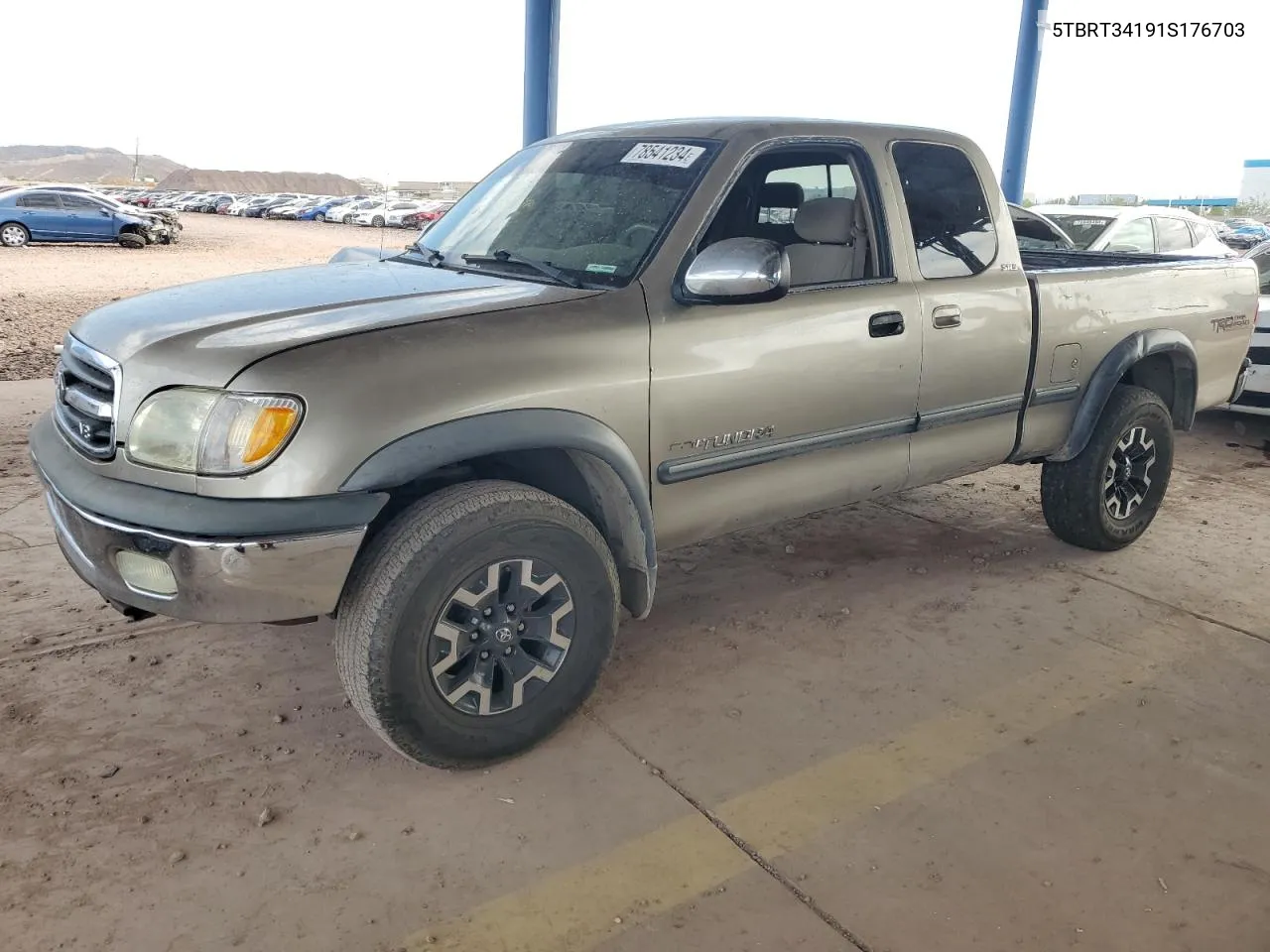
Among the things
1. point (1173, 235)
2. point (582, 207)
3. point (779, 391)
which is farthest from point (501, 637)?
point (1173, 235)

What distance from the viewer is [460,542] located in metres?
2.78

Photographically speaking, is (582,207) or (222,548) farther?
(582,207)

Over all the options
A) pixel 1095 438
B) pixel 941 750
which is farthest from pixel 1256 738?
pixel 1095 438

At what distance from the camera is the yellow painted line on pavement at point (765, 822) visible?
2.40 m

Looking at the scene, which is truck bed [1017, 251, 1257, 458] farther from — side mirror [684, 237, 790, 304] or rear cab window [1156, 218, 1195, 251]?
rear cab window [1156, 218, 1195, 251]

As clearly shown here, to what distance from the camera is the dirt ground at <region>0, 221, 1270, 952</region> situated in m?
2.44

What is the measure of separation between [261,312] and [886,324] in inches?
83.4

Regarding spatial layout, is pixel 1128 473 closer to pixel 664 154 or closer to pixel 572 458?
pixel 664 154

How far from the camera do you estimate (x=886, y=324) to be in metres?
3.72

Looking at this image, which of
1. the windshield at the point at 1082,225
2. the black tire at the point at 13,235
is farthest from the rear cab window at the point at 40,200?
the windshield at the point at 1082,225

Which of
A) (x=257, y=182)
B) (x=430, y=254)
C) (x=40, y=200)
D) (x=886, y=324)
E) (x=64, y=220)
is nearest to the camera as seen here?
(x=886, y=324)

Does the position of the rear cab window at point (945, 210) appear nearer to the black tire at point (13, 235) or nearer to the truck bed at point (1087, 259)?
the truck bed at point (1087, 259)

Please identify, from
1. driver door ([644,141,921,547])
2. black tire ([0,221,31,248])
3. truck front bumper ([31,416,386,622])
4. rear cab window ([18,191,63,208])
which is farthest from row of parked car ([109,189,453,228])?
truck front bumper ([31,416,386,622])

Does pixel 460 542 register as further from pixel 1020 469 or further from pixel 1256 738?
pixel 1020 469
